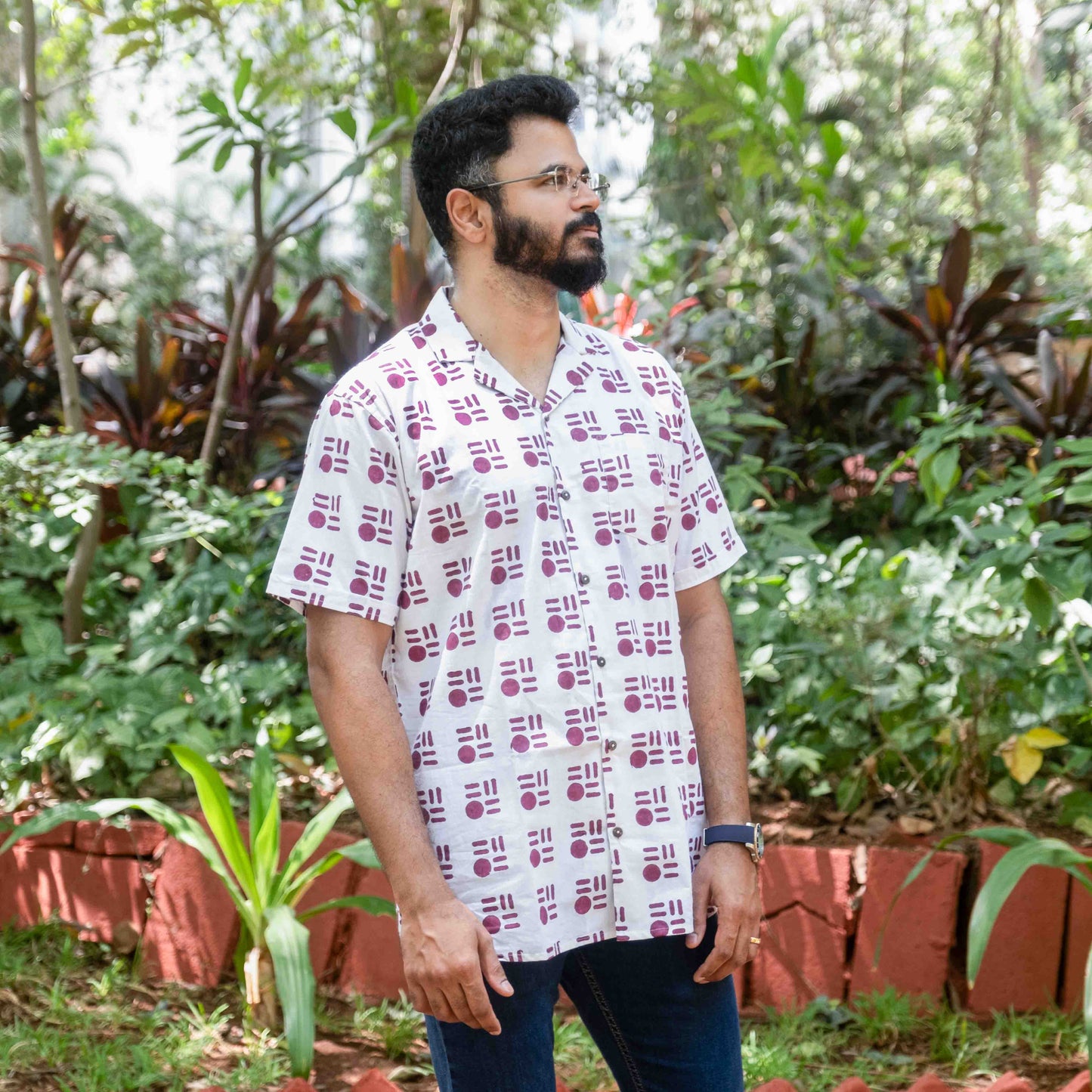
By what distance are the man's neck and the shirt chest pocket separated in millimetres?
151

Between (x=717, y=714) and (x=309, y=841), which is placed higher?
(x=717, y=714)

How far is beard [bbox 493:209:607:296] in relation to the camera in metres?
1.55

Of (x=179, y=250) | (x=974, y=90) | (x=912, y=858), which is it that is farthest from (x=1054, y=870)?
(x=974, y=90)

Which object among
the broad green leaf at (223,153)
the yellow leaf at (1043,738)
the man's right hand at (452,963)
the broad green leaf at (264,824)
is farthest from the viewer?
the broad green leaf at (223,153)

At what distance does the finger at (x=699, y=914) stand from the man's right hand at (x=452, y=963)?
26cm

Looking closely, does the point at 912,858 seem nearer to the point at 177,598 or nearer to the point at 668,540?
the point at 668,540

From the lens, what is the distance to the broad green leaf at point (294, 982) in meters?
2.24

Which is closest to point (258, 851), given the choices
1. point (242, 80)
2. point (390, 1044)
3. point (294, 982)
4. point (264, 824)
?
point (264, 824)

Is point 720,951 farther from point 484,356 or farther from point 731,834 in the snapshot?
point 484,356

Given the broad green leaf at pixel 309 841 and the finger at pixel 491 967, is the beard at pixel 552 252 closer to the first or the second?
the finger at pixel 491 967

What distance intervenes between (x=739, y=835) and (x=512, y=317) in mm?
710

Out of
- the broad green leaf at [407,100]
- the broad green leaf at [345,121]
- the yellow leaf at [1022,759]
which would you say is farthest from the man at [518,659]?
the broad green leaf at [407,100]

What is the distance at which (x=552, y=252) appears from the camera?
1559 mm

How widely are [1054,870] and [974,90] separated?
8.06 meters
